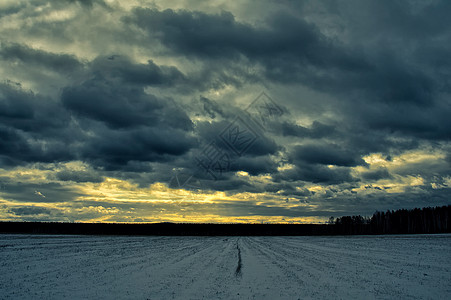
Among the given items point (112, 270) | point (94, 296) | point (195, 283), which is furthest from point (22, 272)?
point (195, 283)

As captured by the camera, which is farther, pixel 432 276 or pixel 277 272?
pixel 277 272

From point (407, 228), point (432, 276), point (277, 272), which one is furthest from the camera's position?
point (407, 228)

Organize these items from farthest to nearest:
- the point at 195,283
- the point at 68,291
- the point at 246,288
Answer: the point at 195,283 → the point at 246,288 → the point at 68,291

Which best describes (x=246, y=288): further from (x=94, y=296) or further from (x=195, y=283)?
(x=94, y=296)

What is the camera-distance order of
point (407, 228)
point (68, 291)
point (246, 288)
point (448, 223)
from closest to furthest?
point (68, 291) < point (246, 288) < point (448, 223) < point (407, 228)

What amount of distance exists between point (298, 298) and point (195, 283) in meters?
6.16

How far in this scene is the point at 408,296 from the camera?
1653cm

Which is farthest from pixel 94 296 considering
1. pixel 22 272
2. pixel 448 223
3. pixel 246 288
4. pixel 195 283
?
pixel 448 223

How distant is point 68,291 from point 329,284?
1327 cm

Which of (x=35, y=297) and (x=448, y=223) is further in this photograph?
(x=448, y=223)

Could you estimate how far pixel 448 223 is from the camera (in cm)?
15950

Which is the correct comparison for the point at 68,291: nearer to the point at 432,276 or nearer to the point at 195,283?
the point at 195,283

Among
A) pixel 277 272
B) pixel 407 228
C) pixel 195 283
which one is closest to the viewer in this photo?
pixel 195 283

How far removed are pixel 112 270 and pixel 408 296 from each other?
18.5 m
